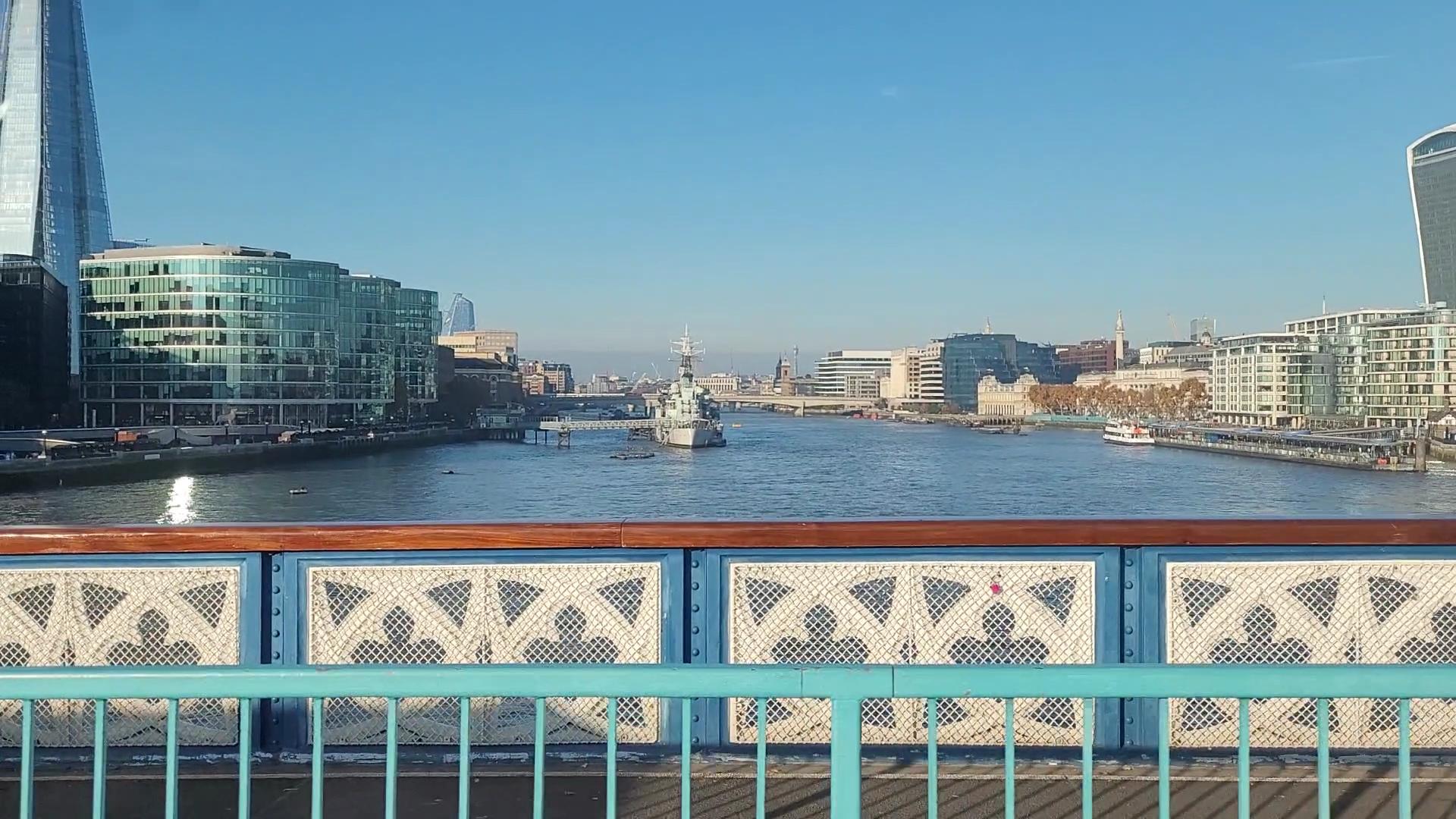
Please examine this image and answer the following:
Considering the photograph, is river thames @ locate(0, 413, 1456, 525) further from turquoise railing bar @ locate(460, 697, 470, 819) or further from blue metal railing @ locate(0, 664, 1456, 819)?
blue metal railing @ locate(0, 664, 1456, 819)

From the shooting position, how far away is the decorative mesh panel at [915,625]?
385 cm

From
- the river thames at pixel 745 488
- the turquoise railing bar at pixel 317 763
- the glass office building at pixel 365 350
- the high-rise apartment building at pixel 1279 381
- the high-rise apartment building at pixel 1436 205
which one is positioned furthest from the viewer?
the high-rise apartment building at pixel 1436 205

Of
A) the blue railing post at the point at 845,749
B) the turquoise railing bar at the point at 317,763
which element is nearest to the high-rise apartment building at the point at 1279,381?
the blue railing post at the point at 845,749

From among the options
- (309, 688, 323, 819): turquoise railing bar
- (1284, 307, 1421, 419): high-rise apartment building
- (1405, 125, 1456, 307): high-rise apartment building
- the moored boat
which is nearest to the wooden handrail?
(309, 688, 323, 819): turquoise railing bar

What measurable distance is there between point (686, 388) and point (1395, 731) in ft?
308

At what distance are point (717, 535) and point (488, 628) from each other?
89cm

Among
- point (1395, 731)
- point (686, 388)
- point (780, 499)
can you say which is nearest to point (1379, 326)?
point (686, 388)

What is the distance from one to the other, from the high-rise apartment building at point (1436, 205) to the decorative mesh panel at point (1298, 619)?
456 feet

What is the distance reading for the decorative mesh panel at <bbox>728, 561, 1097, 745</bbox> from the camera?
385 cm

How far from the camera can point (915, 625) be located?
3.89 metres

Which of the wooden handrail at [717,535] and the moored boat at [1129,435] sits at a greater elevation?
the wooden handrail at [717,535]

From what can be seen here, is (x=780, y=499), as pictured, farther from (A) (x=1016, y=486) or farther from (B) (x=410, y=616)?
(B) (x=410, y=616)

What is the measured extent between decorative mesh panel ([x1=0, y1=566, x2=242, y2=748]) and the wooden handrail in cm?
13

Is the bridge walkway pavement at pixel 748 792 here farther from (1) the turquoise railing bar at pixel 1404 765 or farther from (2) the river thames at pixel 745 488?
(2) the river thames at pixel 745 488
